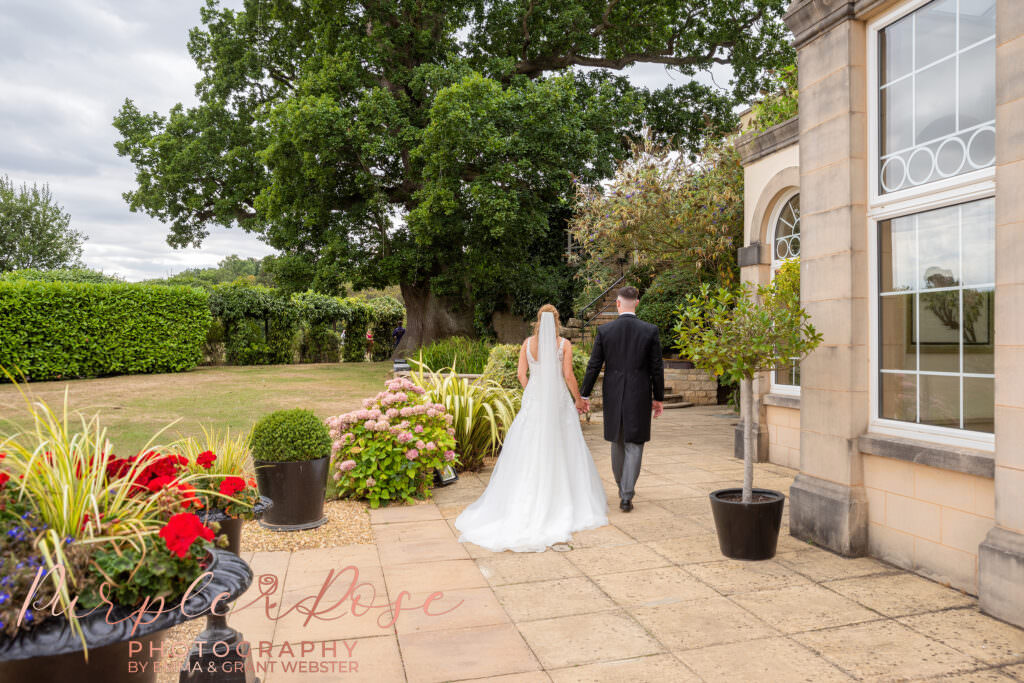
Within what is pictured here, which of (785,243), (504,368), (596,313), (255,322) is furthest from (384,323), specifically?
(785,243)

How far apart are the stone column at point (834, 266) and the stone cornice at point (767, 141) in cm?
229

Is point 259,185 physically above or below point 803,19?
above

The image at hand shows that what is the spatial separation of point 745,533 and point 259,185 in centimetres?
1722

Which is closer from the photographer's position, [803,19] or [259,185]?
[803,19]

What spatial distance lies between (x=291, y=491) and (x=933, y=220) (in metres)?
4.91

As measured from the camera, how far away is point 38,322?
16.1 meters

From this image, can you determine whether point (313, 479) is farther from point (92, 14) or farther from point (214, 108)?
point (214, 108)

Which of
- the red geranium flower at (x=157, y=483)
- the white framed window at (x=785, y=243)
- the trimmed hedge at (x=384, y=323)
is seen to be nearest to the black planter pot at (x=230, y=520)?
the red geranium flower at (x=157, y=483)

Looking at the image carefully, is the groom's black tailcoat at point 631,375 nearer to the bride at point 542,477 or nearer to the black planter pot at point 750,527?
the bride at point 542,477

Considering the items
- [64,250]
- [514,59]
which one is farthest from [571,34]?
[64,250]

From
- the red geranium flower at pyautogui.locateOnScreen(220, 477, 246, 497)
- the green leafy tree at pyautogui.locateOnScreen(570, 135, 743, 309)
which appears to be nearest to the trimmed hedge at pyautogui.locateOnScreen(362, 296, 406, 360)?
the green leafy tree at pyautogui.locateOnScreen(570, 135, 743, 309)

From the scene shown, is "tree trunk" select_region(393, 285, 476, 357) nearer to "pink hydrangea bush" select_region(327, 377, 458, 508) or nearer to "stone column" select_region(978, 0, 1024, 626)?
"pink hydrangea bush" select_region(327, 377, 458, 508)

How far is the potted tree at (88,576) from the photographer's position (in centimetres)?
185

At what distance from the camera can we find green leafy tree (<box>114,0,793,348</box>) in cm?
1509
